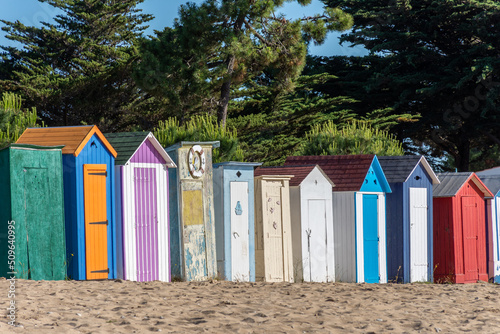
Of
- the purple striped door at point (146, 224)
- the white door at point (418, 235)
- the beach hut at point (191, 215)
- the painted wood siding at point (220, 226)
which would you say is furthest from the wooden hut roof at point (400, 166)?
A: the purple striped door at point (146, 224)

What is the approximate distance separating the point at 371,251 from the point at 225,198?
12.4 feet

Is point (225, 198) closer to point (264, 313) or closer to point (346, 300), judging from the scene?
point (346, 300)

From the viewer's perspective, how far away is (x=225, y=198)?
38.0 ft

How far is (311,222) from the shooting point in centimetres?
1280

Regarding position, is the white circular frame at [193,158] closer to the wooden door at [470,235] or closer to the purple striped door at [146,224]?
the purple striped door at [146,224]

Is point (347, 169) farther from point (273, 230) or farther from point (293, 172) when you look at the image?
point (273, 230)

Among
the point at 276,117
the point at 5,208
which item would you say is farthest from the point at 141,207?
the point at 276,117

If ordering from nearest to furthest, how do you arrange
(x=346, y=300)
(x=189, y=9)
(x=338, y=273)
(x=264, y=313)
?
(x=264, y=313) < (x=346, y=300) < (x=338, y=273) < (x=189, y=9)

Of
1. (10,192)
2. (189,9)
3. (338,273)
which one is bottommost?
(338,273)

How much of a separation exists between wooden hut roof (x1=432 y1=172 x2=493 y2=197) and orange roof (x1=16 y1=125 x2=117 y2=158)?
8.67m

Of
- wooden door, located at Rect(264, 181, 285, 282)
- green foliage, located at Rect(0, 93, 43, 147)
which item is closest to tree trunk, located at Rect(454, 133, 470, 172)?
wooden door, located at Rect(264, 181, 285, 282)

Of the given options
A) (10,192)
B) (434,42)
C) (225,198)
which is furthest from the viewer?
(434,42)

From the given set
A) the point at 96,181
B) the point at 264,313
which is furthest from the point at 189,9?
the point at 264,313

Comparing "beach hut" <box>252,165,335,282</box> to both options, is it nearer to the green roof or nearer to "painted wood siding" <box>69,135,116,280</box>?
the green roof
